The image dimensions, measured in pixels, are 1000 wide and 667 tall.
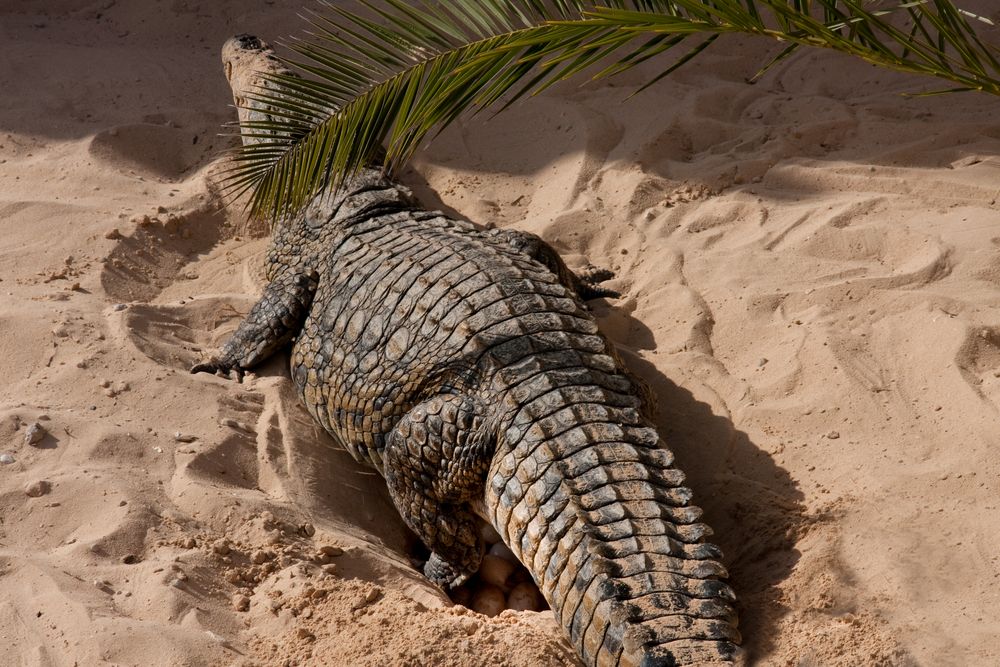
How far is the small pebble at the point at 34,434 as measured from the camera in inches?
146

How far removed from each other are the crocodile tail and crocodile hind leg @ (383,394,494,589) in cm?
17

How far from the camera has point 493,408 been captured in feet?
11.8

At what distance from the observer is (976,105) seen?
226 inches

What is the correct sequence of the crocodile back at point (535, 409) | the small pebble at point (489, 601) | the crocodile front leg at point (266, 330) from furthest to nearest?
the crocodile front leg at point (266, 330)
the small pebble at point (489, 601)
the crocodile back at point (535, 409)

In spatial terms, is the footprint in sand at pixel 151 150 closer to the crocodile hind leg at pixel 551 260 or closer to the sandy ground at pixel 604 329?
the sandy ground at pixel 604 329

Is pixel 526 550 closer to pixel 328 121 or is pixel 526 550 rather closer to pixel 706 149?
pixel 328 121

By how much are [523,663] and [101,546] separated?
5.00 feet

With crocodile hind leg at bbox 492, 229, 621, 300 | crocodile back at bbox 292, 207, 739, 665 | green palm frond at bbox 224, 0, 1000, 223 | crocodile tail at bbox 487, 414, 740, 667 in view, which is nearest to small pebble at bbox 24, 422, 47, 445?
crocodile back at bbox 292, 207, 739, 665

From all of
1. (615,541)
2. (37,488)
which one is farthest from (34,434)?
(615,541)

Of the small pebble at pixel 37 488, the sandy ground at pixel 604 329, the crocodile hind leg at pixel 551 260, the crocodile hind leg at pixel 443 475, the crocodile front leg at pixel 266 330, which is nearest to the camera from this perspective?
the sandy ground at pixel 604 329

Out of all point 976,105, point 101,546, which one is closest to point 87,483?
point 101,546

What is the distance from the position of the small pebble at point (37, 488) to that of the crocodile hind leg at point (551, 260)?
2380 mm

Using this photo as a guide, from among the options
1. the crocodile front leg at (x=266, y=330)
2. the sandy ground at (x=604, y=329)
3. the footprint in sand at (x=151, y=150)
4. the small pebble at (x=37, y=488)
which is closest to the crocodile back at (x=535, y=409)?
the crocodile front leg at (x=266, y=330)

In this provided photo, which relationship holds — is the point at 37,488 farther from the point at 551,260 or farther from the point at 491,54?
the point at 551,260
